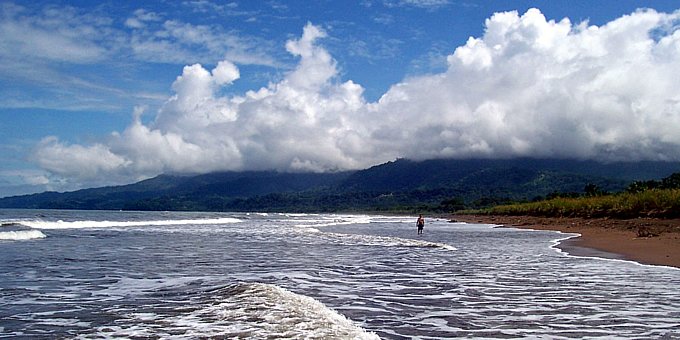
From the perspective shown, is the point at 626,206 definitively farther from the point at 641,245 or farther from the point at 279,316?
the point at 279,316

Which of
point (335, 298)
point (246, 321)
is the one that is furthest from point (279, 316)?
point (335, 298)

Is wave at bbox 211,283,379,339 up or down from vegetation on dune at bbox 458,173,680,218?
down

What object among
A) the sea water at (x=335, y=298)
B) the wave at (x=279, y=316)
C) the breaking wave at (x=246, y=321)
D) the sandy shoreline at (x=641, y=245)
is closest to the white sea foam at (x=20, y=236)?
the sea water at (x=335, y=298)

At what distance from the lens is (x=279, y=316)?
36.3 feet

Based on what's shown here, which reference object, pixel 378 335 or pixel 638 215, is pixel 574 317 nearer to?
pixel 378 335

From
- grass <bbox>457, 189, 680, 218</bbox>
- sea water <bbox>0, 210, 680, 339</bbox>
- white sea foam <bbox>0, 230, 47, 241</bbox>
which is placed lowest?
sea water <bbox>0, 210, 680, 339</bbox>

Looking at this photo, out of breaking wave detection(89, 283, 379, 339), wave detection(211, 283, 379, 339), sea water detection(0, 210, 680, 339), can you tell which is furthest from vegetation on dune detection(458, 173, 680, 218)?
breaking wave detection(89, 283, 379, 339)

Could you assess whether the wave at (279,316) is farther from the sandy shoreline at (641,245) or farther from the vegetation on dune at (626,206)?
the vegetation on dune at (626,206)

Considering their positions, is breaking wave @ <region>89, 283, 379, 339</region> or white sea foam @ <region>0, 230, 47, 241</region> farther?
white sea foam @ <region>0, 230, 47, 241</region>

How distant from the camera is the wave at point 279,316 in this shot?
32.0 feet

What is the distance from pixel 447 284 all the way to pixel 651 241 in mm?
17834

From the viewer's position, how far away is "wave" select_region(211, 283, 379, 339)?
974 cm

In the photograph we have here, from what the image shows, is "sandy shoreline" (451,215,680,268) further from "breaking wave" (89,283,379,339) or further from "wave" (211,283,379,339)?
"breaking wave" (89,283,379,339)

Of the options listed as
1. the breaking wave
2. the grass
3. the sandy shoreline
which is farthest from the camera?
the grass
